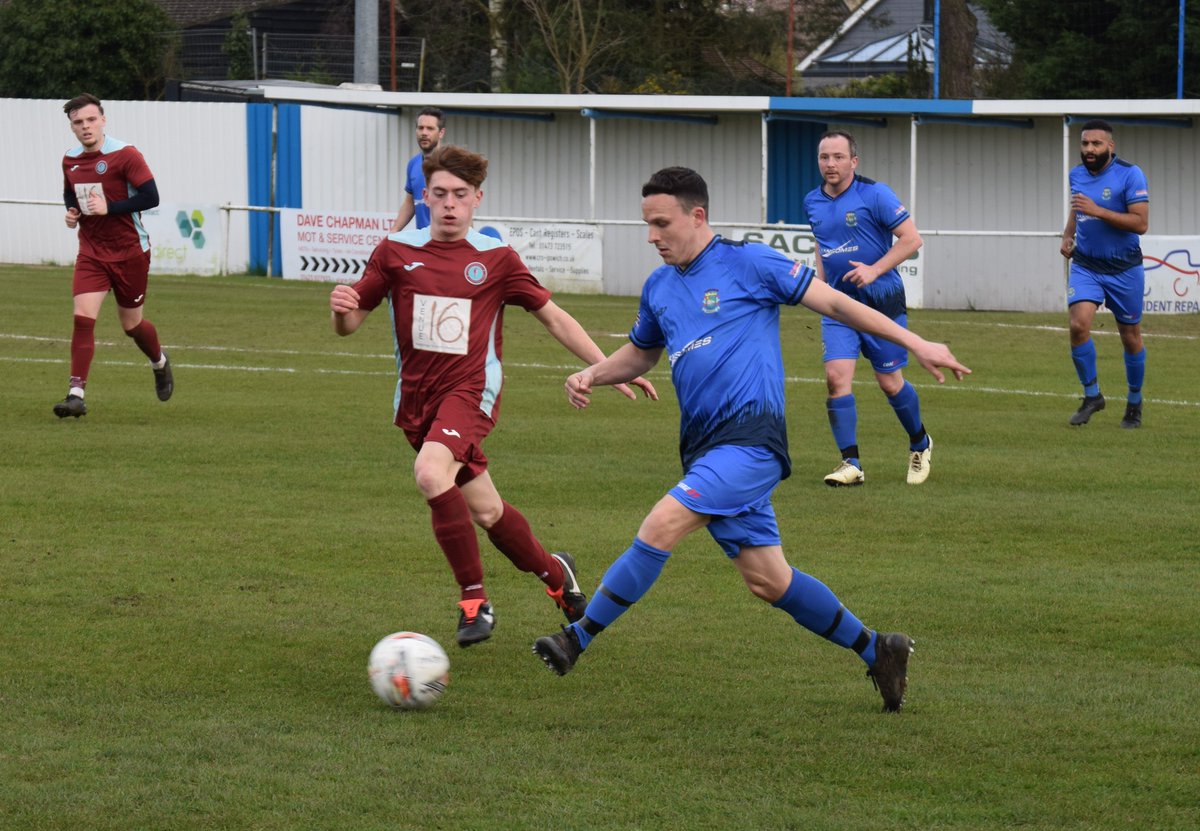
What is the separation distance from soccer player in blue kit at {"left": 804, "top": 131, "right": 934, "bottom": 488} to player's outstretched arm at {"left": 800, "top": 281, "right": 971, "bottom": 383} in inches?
185

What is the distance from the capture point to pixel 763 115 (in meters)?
29.4

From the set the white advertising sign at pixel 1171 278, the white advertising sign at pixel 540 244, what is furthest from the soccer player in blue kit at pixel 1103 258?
the white advertising sign at pixel 540 244

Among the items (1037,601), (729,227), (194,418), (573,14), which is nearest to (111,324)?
(194,418)

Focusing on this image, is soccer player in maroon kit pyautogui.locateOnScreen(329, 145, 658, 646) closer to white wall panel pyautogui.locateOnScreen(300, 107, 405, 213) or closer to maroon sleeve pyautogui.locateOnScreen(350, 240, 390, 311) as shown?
maroon sleeve pyautogui.locateOnScreen(350, 240, 390, 311)

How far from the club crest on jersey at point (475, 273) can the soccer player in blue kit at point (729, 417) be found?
958mm

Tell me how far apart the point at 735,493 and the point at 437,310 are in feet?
5.23

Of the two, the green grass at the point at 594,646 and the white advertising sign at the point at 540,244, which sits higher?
the white advertising sign at the point at 540,244

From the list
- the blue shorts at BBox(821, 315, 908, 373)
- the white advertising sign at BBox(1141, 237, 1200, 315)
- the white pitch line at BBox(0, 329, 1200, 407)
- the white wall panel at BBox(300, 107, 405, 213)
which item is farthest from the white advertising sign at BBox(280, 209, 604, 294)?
the blue shorts at BBox(821, 315, 908, 373)

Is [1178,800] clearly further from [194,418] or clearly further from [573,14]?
[573,14]

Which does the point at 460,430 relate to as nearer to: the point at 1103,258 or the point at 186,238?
the point at 1103,258

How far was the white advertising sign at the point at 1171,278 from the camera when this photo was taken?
913 inches

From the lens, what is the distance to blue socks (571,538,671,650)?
558 centimetres

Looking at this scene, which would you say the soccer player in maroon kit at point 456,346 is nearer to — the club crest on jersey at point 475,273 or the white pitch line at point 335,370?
the club crest on jersey at point 475,273

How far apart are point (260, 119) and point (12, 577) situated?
1065 inches
